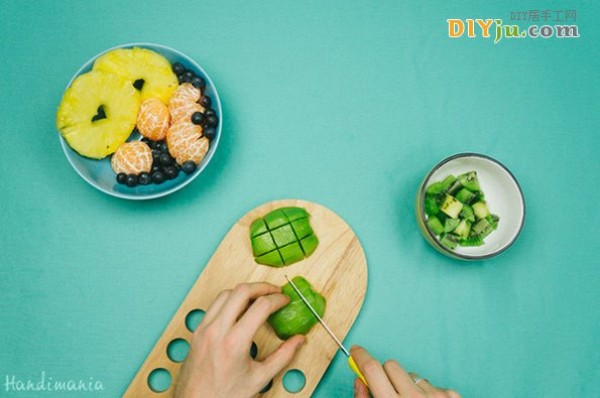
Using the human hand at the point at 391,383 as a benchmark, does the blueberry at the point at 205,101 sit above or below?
above

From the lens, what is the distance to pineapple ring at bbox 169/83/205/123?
166 cm

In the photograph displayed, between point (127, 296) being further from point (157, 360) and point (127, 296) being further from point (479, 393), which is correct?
point (479, 393)

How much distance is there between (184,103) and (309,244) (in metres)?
0.59

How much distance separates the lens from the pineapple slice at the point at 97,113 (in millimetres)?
1611

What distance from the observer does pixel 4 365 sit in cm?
171

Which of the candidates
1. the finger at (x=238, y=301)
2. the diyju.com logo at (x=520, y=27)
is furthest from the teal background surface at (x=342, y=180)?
the finger at (x=238, y=301)

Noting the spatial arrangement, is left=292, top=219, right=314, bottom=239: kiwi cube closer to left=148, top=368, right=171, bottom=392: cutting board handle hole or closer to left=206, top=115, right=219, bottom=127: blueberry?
left=206, top=115, right=219, bottom=127: blueberry

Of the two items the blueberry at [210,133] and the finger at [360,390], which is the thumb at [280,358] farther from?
the blueberry at [210,133]

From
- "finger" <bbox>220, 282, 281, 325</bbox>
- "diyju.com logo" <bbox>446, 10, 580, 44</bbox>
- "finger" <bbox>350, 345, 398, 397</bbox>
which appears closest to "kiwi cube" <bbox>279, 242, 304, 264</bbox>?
"finger" <bbox>220, 282, 281, 325</bbox>

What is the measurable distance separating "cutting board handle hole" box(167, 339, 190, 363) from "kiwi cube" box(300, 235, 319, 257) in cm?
47

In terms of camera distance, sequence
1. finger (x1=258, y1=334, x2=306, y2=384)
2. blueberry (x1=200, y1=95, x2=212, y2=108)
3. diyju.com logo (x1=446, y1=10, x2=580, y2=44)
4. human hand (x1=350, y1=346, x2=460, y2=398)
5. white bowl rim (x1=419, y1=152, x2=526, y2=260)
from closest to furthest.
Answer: human hand (x1=350, y1=346, x2=460, y2=398), finger (x1=258, y1=334, x2=306, y2=384), white bowl rim (x1=419, y1=152, x2=526, y2=260), blueberry (x1=200, y1=95, x2=212, y2=108), diyju.com logo (x1=446, y1=10, x2=580, y2=44)

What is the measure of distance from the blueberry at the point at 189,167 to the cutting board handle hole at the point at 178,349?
53cm

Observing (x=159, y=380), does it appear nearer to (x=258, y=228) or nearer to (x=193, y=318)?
(x=193, y=318)

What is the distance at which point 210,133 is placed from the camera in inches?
65.0
